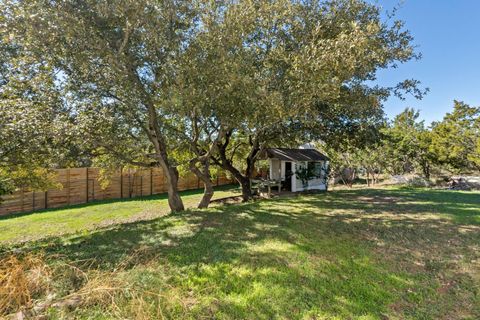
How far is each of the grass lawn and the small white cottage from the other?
917 centimetres

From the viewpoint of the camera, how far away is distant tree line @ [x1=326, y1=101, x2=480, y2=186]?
64.4 feet

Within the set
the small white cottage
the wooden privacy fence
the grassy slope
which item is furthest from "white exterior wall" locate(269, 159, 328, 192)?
the wooden privacy fence

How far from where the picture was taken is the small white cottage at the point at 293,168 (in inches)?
625

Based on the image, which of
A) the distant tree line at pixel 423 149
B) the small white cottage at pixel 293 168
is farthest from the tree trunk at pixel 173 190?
the distant tree line at pixel 423 149

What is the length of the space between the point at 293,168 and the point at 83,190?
12.3m

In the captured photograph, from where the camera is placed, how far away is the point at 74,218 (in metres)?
11.0

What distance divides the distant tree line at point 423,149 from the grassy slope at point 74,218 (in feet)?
40.6

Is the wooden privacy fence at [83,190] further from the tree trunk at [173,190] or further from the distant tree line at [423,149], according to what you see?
the distant tree line at [423,149]

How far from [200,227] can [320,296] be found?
3508 millimetres

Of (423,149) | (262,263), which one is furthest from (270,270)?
(423,149)

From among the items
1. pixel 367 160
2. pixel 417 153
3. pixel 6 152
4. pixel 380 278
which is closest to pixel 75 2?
pixel 6 152

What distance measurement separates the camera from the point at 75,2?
541 centimetres

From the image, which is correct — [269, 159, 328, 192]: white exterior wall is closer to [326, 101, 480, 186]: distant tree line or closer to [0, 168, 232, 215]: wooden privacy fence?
[326, 101, 480, 186]: distant tree line

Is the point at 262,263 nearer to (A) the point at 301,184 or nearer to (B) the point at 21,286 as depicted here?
(B) the point at 21,286
